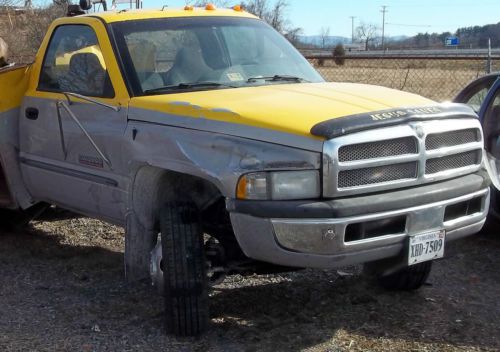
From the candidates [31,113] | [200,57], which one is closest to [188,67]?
[200,57]

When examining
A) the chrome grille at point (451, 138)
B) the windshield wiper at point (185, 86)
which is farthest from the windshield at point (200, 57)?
the chrome grille at point (451, 138)

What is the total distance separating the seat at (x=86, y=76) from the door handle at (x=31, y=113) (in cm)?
36

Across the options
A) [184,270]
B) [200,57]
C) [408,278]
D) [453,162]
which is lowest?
[408,278]

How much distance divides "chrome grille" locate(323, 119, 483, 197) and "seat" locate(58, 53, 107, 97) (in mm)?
1891

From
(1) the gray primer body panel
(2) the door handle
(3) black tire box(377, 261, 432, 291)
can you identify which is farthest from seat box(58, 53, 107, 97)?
(3) black tire box(377, 261, 432, 291)

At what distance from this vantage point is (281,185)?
373cm

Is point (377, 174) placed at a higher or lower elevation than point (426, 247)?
higher

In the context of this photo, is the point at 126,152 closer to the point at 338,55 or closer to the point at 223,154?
the point at 223,154

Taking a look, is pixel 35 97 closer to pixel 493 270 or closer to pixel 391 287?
pixel 391 287

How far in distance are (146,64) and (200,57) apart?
383 mm

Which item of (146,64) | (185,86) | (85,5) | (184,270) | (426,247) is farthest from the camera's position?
(85,5)

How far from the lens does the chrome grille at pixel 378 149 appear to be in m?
3.73

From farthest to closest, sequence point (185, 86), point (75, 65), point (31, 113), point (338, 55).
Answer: point (338, 55)
point (31, 113)
point (75, 65)
point (185, 86)

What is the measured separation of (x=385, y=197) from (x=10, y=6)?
2082 centimetres
